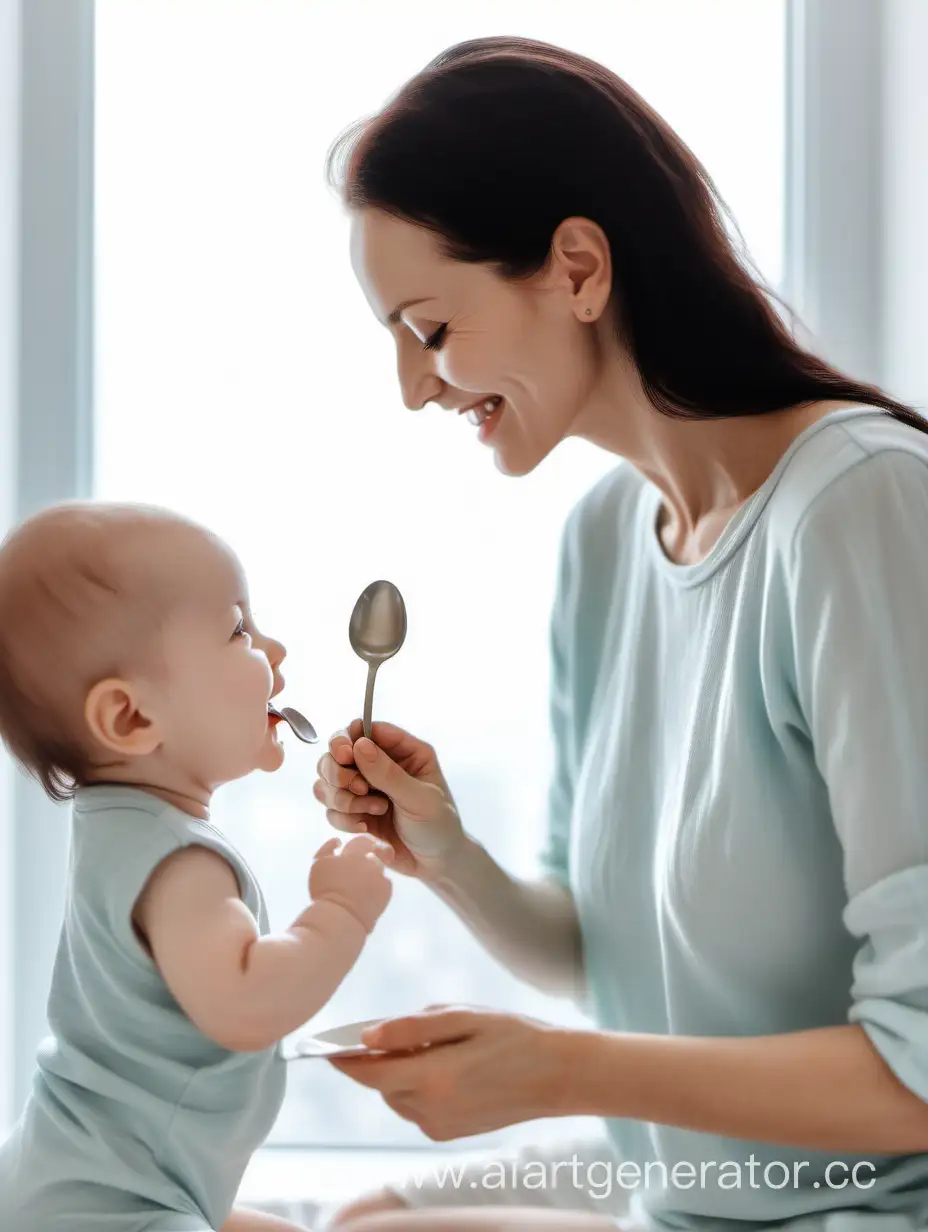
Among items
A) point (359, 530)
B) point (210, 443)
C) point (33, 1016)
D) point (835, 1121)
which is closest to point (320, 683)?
point (359, 530)

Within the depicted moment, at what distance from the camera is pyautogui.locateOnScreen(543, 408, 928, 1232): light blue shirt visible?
33.9 inches

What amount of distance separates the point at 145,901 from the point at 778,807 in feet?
1.58

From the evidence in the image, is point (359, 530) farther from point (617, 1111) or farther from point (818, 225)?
point (617, 1111)

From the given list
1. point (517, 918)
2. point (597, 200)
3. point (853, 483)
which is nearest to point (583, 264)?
point (597, 200)

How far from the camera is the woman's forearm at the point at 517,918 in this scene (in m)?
1.22

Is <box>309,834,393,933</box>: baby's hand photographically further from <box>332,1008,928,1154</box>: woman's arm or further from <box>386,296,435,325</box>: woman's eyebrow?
<box>386,296,435,325</box>: woman's eyebrow

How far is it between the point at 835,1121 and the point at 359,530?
91 centimetres

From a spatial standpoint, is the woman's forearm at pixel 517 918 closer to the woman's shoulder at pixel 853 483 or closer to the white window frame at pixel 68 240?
the woman's shoulder at pixel 853 483

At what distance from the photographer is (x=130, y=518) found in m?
0.94

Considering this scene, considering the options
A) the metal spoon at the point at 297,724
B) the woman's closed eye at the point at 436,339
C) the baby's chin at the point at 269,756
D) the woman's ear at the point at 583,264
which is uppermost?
the woman's ear at the point at 583,264

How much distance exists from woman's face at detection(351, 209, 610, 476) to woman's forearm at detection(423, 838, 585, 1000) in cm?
41

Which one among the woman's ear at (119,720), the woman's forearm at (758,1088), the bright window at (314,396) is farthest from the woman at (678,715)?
the bright window at (314,396)

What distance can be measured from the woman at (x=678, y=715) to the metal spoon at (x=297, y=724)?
0.08 m

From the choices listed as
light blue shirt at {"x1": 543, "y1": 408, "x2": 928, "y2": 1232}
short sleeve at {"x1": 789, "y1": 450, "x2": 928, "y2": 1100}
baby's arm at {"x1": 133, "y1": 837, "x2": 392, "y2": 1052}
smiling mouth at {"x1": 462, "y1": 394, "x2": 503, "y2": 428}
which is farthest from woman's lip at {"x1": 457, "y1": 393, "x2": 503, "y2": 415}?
baby's arm at {"x1": 133, "y1": 837, "x2": 392, "y2": 1052}
